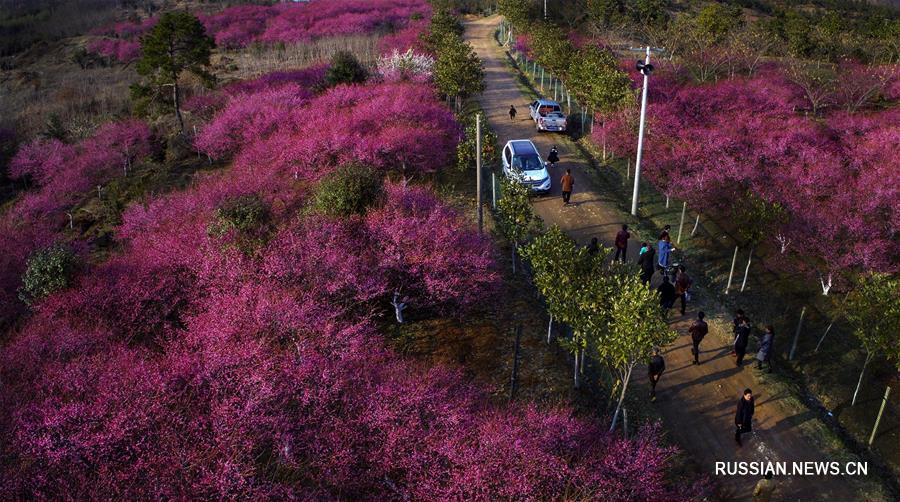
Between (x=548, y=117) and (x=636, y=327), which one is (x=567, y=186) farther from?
(x=636, y=327)

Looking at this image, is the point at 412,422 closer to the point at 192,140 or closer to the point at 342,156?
the point at 342,156

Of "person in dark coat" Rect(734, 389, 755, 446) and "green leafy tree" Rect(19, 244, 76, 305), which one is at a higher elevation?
"green leafy tree" Rect(19, 244, 76, 305)

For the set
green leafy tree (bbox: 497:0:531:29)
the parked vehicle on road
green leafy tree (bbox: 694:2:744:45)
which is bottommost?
the parked vehicle on road

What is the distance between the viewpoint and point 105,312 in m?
14.7

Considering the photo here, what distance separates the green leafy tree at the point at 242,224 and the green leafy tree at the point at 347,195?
5.94ft

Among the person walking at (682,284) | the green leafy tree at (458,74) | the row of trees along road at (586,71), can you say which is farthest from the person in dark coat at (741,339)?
the green leafy tree at (458,74)

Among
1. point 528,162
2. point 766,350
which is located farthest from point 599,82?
point 766,350

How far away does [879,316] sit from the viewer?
1272cm

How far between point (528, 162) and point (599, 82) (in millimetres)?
7374

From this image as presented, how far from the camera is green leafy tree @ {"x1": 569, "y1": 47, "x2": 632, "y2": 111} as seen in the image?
27.4m

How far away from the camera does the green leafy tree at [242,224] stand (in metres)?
16.2

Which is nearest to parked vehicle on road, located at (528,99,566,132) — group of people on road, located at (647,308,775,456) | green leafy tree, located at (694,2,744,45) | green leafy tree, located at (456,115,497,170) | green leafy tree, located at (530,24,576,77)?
green leafy tree, located at (530,24,576,77)

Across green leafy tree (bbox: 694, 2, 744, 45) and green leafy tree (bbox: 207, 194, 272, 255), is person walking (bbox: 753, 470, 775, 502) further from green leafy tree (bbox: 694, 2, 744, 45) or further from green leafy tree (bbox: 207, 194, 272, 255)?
green leafy tree (bbox: 694, 2, 744, 45)

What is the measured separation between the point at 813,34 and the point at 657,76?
21.9 metres
